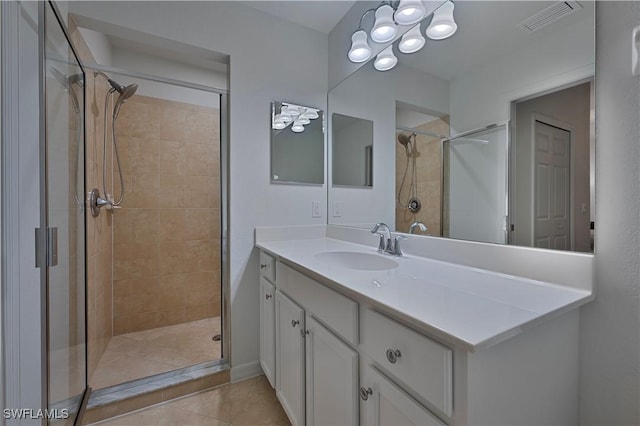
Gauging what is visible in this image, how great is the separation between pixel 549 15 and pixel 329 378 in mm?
1413

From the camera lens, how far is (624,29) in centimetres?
75

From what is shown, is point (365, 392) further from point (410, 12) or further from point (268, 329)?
point (410, 12)

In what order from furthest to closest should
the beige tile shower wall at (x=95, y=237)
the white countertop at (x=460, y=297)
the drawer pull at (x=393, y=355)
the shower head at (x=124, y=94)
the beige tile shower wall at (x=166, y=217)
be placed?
the beige tile shower wall at (x=166, y=217) < the shower head at (x=124, y=94) < the beige tile shower wall at (x=95, y=237) < the drawer pull at (x=393, y=355) < the white countertop at (x=460, y=297)

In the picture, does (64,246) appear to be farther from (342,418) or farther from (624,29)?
(624,29)

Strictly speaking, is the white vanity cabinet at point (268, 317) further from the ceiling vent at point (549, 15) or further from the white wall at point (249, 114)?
the ceiling vent at point (549, 15)

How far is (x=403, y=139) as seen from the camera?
1.46 m

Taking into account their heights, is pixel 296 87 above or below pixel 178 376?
above

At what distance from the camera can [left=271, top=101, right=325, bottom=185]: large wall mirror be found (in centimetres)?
184

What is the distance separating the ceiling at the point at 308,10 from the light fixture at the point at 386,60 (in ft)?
1.63

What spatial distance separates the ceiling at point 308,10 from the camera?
5.65 feet

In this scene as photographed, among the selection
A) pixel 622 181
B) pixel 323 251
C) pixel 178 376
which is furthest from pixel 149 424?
pixel 622 181

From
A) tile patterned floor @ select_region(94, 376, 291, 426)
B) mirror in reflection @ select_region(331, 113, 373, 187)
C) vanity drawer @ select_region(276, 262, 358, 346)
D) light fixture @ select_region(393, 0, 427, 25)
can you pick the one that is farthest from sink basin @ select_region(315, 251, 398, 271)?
light fixture @ select_region(393, 0, 427, 25)

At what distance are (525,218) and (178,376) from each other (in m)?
1.96

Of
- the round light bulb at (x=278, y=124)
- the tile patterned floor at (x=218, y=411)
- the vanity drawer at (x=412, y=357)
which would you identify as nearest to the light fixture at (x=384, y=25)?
the round light bulb at (x=278, y=124)
